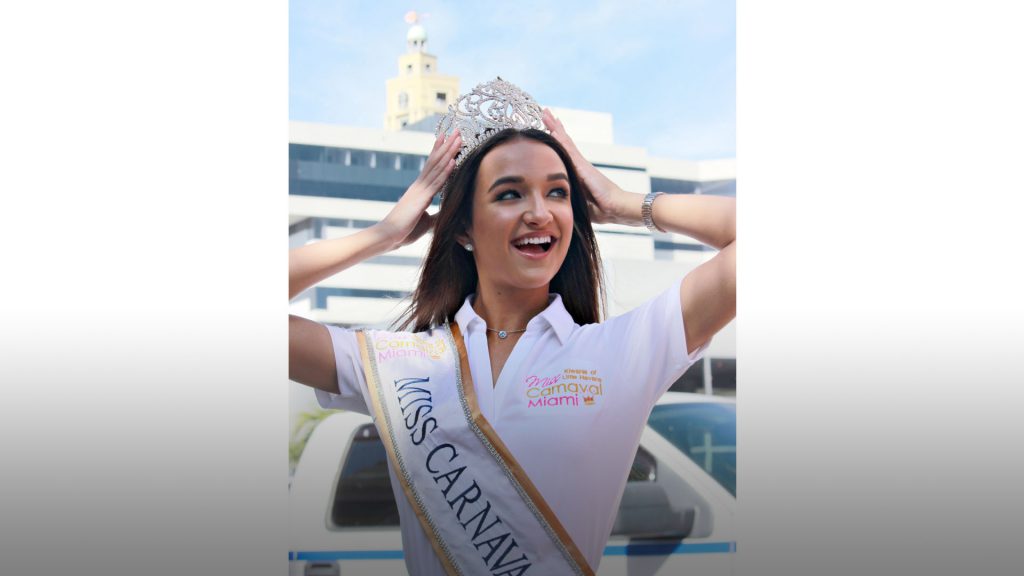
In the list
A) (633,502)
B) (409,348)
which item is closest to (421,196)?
(409,348)

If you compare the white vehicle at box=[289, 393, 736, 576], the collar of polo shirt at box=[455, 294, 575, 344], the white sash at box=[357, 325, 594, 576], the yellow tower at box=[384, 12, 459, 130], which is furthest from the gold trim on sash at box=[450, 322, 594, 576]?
the yellow tower at box=[384, 12, 459, 130]

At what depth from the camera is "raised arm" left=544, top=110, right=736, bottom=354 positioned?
8.18 feet

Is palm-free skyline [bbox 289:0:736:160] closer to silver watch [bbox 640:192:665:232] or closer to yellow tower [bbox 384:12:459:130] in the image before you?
yellow tower [bbox 384:12:459:130]

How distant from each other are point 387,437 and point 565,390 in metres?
0.43

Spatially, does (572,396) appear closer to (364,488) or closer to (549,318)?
(549,318)

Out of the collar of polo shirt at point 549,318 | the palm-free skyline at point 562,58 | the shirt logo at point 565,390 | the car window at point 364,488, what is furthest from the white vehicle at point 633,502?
the palm-free skyline at point 562,58

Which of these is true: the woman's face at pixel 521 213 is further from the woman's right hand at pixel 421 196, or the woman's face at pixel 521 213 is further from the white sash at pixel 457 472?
the white sash at pixel 457 472

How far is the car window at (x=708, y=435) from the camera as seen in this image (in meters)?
2.67

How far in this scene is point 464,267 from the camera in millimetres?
2559

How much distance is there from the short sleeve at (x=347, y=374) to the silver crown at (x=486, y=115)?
0.48 m

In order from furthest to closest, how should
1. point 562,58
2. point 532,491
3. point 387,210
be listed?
point 562,58
point 387,210
point 532,491

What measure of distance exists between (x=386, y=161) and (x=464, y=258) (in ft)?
0.97
